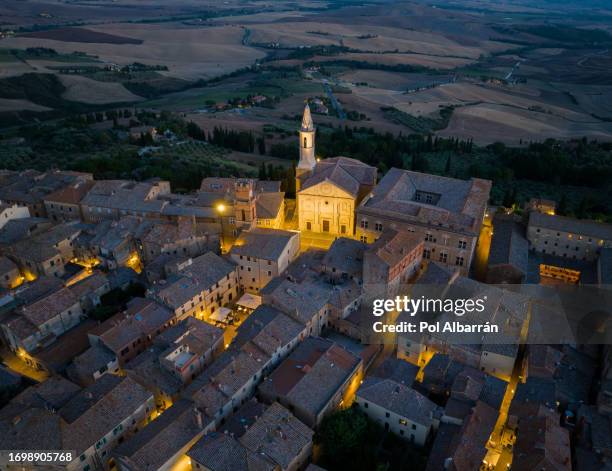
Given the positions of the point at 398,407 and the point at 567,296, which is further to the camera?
the point at 567,296

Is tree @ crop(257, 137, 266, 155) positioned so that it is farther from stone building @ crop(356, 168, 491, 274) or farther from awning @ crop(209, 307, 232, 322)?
awning @ crop(209, 307, 232, 322)

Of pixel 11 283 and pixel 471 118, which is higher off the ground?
pixel 11 283

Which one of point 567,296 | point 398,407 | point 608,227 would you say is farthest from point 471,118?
point 398,407

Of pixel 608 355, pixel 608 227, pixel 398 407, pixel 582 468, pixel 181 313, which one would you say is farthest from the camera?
pixel 608 227

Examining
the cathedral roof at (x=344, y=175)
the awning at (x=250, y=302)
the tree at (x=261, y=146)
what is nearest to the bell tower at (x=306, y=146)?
the cathedral roof at (x=344, y=175)

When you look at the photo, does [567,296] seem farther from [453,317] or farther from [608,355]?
[453,317]

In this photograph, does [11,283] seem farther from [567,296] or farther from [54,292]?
[567,296]

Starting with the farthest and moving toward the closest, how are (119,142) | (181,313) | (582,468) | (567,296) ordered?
1. (119,142)
2. (567,296)
3. (181,313)
4. (582,468)

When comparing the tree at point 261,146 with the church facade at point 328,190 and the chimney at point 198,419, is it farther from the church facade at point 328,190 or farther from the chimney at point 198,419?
the chimney at point 198,419

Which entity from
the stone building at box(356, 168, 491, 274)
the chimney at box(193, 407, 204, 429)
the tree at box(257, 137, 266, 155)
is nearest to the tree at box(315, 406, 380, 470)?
the chimney at box(193, 407, 204, 429)
